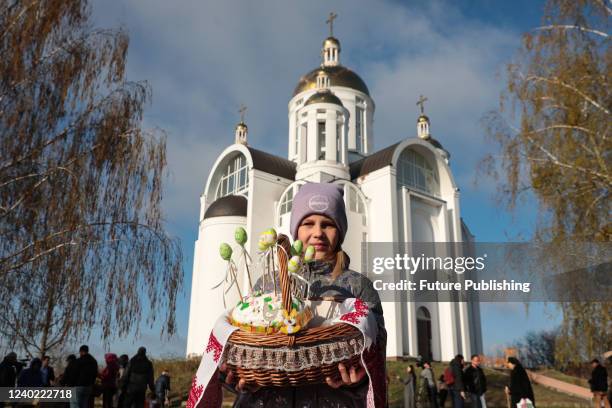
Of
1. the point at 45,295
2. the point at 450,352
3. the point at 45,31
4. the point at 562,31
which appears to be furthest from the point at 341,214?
the point at 450,352

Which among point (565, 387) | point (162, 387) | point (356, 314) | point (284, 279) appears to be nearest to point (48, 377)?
point (162, 387)

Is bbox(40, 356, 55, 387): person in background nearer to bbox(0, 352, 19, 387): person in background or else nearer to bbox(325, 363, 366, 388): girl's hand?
bbox(0, 352, 19, 387): person in background

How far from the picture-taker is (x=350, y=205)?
24984 mm

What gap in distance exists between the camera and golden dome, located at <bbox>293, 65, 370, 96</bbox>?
3472 cm

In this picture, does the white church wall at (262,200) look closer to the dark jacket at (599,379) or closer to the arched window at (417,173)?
the arched window at (417,173)

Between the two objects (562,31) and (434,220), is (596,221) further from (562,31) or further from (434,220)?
(434,220)

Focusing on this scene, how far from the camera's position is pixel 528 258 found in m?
8.80

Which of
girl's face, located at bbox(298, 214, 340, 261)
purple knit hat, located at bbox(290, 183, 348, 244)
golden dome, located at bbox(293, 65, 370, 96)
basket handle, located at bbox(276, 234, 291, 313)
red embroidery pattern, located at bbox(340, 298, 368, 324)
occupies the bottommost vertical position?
red embroidery pattern, located at bbox(340, 298, 368, 324)

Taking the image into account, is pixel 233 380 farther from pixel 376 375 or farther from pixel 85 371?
pixel 85 371

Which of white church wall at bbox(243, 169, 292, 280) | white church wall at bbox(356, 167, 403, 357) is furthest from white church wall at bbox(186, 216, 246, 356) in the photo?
white church wall at bbox(356, 167, 403, 357)

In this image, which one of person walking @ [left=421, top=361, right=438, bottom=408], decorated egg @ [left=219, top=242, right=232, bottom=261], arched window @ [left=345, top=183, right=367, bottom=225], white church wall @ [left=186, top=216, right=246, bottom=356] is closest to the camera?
decorated egg @ [left=219, top=242, right=232, bottom=261]

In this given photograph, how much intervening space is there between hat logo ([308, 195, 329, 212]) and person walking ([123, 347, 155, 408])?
801 cm

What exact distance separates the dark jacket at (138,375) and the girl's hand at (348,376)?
839 cm

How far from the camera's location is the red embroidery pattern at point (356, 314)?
1.93 meters
